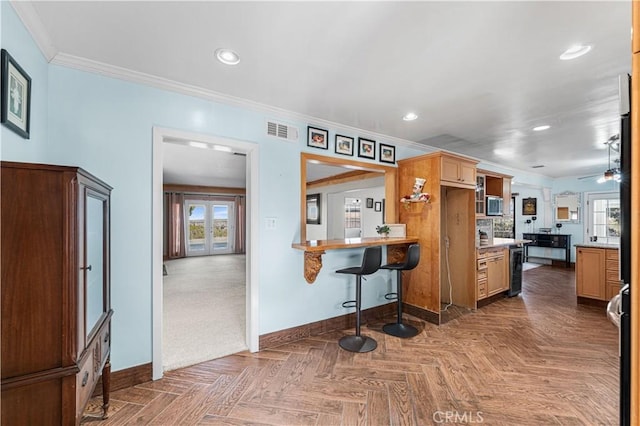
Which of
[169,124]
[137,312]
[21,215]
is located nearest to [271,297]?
[137,312]

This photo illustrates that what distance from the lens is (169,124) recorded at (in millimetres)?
2414

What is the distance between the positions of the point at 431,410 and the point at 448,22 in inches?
99.0

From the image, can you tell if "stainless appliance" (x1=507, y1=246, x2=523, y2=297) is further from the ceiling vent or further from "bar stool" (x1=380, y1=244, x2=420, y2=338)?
the ceiling vent

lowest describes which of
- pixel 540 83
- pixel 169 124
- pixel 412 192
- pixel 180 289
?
pixel 180 289

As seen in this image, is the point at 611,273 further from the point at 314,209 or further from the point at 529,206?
the point at 314,209


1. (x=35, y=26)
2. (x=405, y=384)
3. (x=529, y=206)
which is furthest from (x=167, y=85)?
(x=529, y=206)

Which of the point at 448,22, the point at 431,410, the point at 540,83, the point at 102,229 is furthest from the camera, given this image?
the point at 540,83

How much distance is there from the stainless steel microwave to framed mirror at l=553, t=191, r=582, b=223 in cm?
459

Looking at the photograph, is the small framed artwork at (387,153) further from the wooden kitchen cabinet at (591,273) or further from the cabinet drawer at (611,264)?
the cabinet drawer at (611,264)

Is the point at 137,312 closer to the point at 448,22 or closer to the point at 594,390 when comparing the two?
the point at 448,22

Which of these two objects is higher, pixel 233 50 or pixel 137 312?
pixel 233 50

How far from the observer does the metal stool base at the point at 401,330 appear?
321 centimetres

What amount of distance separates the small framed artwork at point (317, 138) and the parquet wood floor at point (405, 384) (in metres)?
2.20

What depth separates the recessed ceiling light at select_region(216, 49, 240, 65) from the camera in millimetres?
1944
